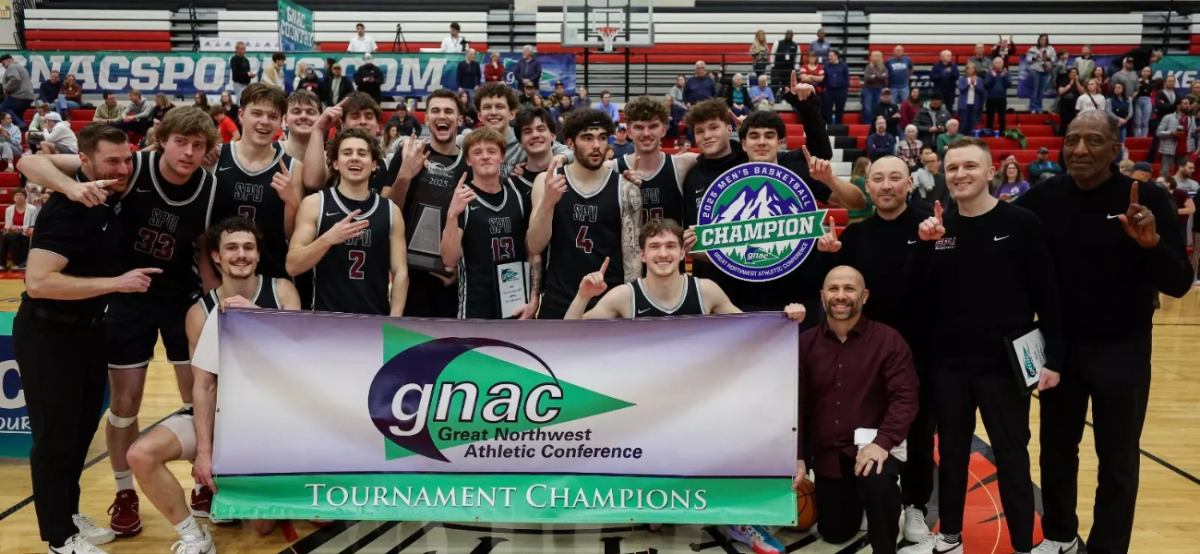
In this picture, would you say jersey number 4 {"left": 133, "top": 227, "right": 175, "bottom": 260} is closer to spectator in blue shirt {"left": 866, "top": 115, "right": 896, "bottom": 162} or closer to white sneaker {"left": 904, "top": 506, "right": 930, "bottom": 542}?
white sneaker {"left": 904, "top": 506, "right": 930, "bottom": 542}

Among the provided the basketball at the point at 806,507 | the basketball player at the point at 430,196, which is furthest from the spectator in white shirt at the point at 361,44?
the basketball at the point at 806,507

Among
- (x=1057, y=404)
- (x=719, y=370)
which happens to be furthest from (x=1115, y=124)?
(x=719, y=370)

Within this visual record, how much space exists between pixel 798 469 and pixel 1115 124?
6.46 ft

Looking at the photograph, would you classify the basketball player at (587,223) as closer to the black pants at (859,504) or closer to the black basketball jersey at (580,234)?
the black basketball jersey at (580,234)

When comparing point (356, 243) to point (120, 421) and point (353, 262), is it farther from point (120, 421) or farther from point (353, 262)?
point (120, 421)

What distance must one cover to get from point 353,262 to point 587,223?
3.79 ft

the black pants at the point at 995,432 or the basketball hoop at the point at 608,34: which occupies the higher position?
the basketball hoop at the point at 608,34

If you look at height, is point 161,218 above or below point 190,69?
below

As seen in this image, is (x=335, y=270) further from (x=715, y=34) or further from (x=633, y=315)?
(x=715, y=34)

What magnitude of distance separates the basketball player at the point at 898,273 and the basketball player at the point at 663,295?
64cm

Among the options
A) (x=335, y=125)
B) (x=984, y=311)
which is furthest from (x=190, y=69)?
(x=984, y=311)

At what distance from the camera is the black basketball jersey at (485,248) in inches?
188

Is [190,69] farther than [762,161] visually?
Yes

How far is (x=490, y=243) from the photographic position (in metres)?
4.79
